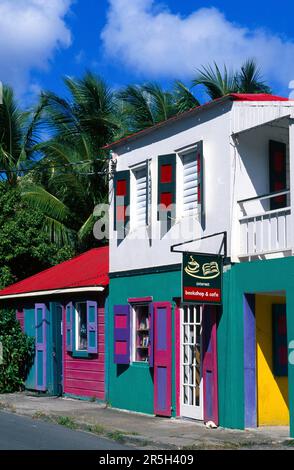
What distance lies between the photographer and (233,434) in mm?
12773

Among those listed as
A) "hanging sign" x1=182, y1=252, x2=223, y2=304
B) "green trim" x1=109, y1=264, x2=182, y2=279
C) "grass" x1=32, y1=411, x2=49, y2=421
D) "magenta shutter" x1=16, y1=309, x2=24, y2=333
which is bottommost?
"grass" x1=32, y1=411, x2=49, y2=421

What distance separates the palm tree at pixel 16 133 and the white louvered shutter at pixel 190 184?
17.4 m

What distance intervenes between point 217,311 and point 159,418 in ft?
8.44

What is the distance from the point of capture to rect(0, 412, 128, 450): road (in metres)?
11.5

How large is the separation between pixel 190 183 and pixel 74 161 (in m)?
14.1

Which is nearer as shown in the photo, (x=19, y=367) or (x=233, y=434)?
(x=233, y=434)

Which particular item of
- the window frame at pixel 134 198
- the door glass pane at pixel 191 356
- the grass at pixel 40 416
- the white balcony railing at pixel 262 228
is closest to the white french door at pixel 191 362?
the door glass pane at pixel 191 356

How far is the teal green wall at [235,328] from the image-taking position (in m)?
13.0

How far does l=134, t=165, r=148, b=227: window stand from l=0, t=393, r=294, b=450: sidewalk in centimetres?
394

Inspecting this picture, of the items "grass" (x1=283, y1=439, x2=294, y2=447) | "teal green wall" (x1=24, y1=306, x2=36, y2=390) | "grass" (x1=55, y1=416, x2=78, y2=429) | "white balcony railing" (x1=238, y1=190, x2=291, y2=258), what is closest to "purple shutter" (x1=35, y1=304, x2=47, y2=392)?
"teal green wall" (x1=24, y1=306, x2=36, y2=390)

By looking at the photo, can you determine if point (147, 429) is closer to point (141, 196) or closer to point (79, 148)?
point (141, 196)

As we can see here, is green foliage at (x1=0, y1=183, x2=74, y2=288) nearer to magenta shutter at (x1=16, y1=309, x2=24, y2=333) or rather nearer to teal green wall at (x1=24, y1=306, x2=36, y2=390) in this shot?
magenta shutter at (x1=16, y1=309, x2=24, y2=333)

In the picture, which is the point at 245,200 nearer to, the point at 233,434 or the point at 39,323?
the point at 233,434
